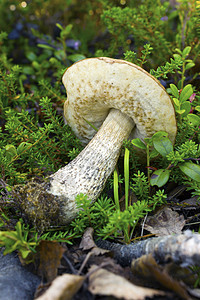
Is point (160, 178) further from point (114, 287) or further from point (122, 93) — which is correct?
point (114, 287)

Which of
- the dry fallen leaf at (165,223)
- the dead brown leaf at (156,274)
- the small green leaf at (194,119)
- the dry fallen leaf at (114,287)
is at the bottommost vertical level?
the dry fallen leaf at (165,223)

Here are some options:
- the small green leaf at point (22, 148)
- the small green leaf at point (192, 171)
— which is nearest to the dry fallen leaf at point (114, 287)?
the small green leaf at point (192, 171)

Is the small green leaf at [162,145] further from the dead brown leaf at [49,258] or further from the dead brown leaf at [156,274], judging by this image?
the dead brown leaf at [49,258]

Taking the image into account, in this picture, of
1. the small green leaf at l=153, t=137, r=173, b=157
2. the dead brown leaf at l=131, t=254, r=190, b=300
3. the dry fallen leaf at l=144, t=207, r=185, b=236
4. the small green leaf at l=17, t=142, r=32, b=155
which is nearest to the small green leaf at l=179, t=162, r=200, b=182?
the small green leaf at l=153, t=137, r=173, b=157

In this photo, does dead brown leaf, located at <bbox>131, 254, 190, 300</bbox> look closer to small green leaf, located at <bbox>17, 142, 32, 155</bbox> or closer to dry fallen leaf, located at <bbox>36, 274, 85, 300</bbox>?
dry fallen leaf, located at <bbox>36, 274, 85, 300</bbox>

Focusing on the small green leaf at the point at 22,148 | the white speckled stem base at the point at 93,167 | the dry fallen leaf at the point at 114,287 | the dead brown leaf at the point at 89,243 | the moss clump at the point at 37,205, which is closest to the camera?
the dry fallen leaf at the point at 114,287

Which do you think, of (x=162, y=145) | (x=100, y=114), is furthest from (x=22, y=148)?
(x=162, y=145)
